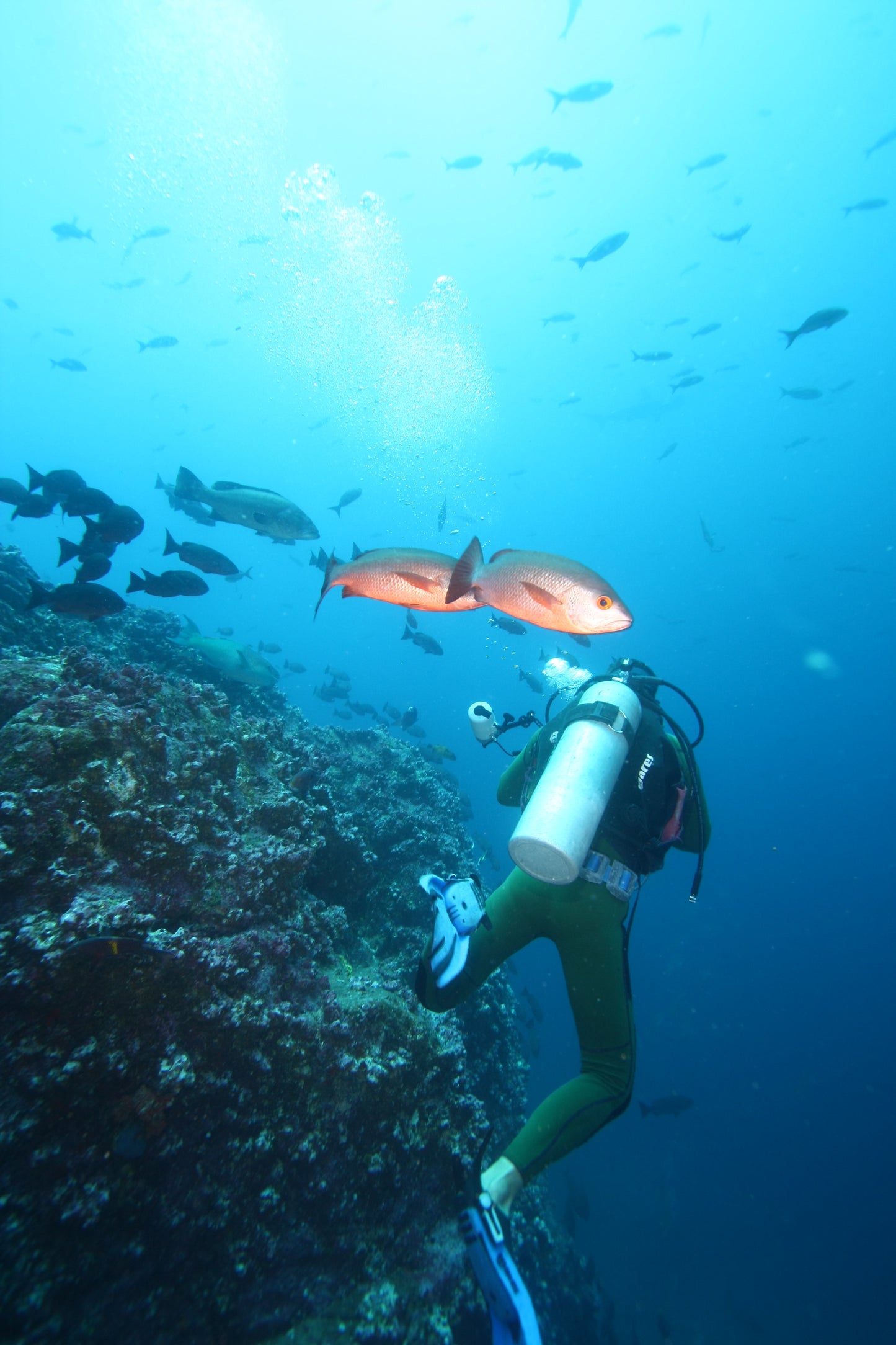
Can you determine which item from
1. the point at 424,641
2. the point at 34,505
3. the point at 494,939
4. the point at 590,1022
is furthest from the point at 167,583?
the point at 590,1022

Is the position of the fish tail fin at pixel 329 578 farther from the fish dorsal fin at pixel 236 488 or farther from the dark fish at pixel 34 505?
the dark fish at pixel 34 505

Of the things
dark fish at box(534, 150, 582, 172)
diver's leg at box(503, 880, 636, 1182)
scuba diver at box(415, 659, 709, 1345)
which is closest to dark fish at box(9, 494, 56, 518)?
scuba diver at box(415, 659, 709, 1345)

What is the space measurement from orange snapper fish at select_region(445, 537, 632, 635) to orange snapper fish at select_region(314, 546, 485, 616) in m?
0.09

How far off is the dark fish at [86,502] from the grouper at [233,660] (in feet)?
10.6

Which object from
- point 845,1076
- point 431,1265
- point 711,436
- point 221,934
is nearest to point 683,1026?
point 845,1076

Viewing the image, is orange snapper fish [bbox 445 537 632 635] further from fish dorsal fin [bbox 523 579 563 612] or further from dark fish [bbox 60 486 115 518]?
dark fish [bbox 60 486 115 518]

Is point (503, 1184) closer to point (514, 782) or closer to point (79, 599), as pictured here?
point (514, 782)

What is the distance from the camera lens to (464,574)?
2.25 metres

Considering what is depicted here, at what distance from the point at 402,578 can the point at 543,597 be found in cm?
69

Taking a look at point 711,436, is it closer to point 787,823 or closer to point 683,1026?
point 787,823

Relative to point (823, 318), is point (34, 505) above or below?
below

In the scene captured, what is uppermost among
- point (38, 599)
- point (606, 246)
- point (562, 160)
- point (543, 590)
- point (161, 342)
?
point (562, 160)

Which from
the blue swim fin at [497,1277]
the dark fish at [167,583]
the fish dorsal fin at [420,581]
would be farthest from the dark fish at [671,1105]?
the dark fish at [167,583]

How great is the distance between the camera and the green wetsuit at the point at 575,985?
2908 millimetres
